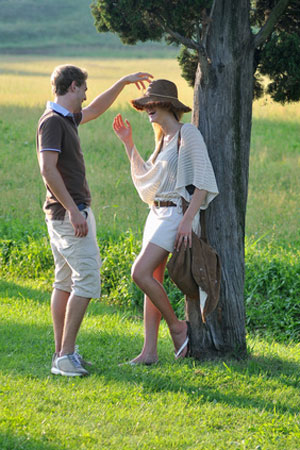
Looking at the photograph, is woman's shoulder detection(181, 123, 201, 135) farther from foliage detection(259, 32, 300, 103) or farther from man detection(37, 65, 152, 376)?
foliage detection(259, 32, 300, 103)

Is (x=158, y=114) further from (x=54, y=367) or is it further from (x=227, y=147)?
(x=54, y=367)

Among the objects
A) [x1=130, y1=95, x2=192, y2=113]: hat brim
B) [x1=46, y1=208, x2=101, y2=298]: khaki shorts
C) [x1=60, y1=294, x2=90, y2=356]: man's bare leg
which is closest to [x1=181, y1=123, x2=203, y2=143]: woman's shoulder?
[x1=130, y1=95, x2=192, y2=113]: hat brim

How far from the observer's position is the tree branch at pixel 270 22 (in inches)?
229

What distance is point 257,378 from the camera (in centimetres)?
541

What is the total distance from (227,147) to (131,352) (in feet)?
5.81

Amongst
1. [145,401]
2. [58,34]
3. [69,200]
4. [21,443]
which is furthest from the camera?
[58,34]

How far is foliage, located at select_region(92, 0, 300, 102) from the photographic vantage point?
570 centimetres

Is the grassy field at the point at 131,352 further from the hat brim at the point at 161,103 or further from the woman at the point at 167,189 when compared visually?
the hat brim at the point at 161,103

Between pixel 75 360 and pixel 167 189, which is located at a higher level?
pixel 167 189

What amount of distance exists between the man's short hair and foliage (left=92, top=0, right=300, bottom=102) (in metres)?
0.84

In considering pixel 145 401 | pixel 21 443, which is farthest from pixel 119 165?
pixel 21 443

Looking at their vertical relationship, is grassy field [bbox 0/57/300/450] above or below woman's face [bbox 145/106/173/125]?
below

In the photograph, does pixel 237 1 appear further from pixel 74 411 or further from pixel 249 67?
pixel 74 411

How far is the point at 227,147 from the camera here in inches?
226
